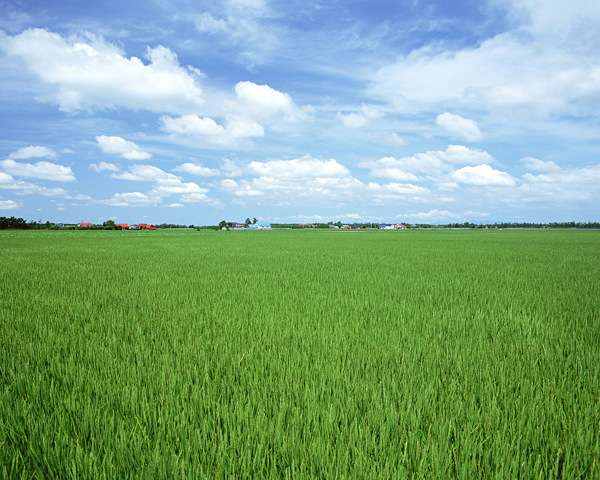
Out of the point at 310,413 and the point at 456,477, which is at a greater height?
the point at 310,413

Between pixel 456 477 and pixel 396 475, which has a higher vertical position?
pixel 396 475

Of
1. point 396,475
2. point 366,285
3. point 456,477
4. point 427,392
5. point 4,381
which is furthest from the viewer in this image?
point 366,285

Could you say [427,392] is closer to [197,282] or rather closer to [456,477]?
[456,477]

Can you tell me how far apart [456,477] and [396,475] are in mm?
365

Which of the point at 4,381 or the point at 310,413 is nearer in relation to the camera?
the point at 310,413

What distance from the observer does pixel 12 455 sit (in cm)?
175

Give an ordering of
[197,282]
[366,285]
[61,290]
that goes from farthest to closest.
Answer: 1. [197,282]
2. [366,285]
3. [61,290]

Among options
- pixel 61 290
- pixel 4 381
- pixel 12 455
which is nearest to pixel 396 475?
pixel 12 455

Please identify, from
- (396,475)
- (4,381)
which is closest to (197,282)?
(4,381)

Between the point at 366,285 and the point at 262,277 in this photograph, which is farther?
the point at 262,277

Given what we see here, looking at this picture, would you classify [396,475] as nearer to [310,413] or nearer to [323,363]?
[310,413]

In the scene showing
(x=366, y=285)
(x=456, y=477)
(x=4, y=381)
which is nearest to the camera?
(x=456, y=477)

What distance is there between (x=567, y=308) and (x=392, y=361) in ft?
13.4

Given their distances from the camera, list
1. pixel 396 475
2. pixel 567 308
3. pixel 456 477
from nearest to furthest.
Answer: pixel 396 475, pixel 456 477, pixel 567 308
